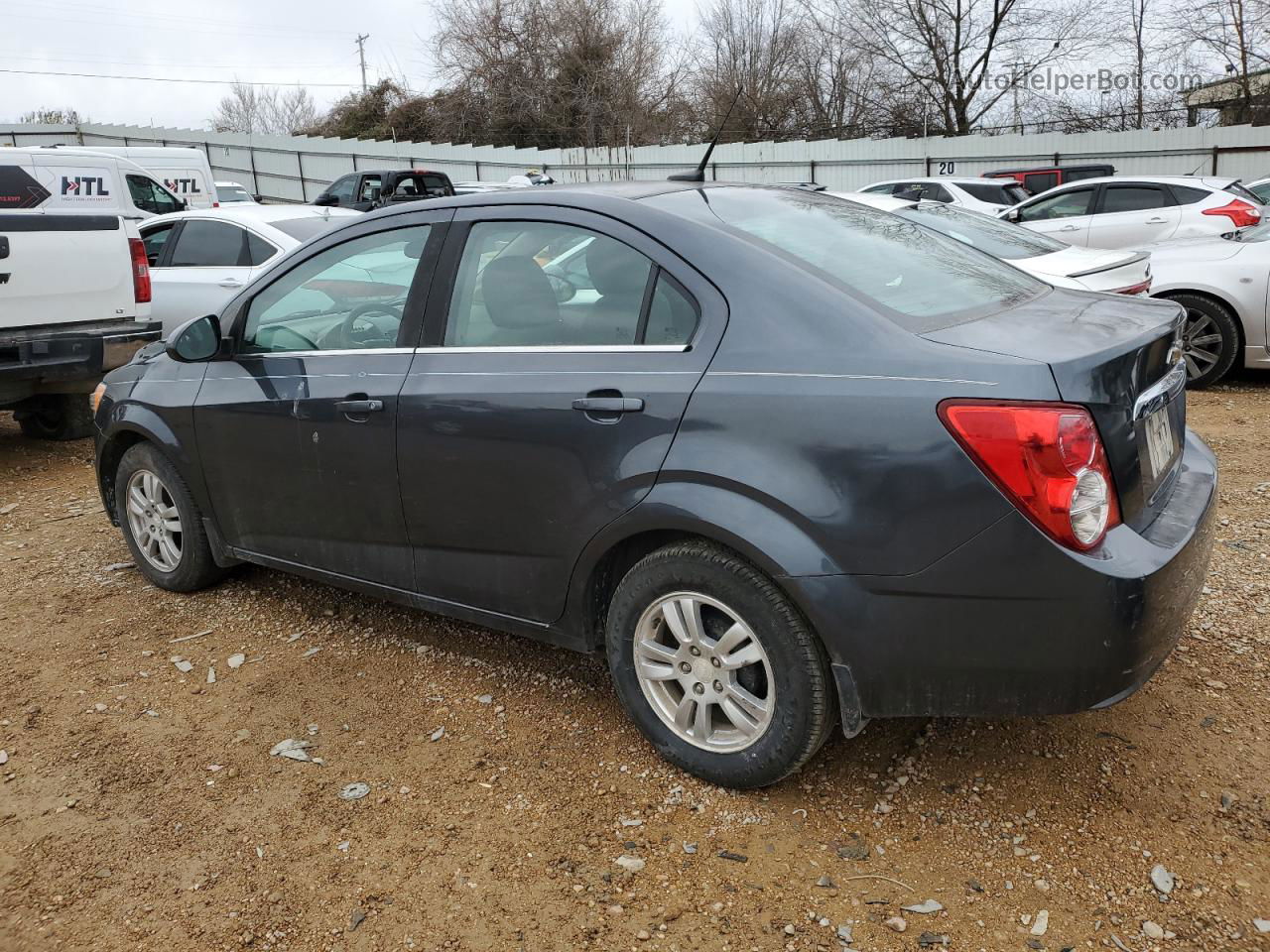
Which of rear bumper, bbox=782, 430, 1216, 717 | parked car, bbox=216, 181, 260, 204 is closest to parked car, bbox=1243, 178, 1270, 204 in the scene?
rear bumper, bbox=782, 430, 1216, 717

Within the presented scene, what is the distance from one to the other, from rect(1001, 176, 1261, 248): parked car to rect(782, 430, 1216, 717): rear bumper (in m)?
10.3

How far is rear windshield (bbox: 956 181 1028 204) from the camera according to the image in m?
17.5

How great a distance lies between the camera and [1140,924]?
2312mm

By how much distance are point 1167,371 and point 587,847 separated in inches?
80.3

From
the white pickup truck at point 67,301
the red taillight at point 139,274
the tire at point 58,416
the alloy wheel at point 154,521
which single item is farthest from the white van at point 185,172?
the alloy wheel at point 154,521

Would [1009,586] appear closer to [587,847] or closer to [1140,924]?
[1140,924]

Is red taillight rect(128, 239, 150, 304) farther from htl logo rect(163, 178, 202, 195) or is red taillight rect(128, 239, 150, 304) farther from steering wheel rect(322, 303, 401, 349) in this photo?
htl logo rect(163, 178, 202, 195)

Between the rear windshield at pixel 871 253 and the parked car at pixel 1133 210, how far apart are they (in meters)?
9.11

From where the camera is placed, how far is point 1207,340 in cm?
767

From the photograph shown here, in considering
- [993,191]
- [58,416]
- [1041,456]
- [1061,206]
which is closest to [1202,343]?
[1061,206]

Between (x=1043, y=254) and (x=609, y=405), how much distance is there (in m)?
5.17

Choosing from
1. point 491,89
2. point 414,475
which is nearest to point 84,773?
point 414,475

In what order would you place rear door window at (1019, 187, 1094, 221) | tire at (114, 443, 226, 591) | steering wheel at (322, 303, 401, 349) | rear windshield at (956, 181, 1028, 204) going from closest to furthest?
steering wheel at (322, 303, 401, 349)
tire at (114, 443, 226, 591)
rear door window at (1019, 187, 1094, 221)
rear windshield at (956, 181, 1028, 204)

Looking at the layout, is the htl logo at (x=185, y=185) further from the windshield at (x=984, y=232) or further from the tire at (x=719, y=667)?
the tire at (x=719, y=667)
